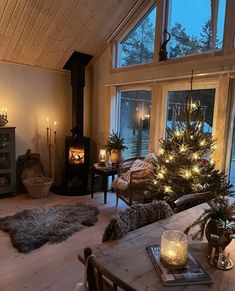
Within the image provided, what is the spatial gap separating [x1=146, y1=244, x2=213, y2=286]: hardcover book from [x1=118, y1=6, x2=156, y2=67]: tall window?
3592 mm

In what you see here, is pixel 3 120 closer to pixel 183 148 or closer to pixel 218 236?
pixel 183 148

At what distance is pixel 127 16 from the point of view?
14.1ft

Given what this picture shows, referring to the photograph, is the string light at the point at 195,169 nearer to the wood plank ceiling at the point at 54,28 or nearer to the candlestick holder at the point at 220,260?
the candlestick holder at the point at 220,260

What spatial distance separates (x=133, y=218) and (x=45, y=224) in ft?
6.63

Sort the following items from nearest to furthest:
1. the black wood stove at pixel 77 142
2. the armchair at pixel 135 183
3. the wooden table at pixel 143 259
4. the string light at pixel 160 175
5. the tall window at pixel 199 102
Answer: the wooden table at pixel 143 259 < the string light at pixel 160 175 < the tall window at pixel 199 102 < the armchair at pixel 135 183 < the black wood stove at pixel 77 142

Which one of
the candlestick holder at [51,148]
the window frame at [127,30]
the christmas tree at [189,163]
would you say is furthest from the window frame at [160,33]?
the candlestick holder at [51,148]

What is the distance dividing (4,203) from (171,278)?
11.9ft

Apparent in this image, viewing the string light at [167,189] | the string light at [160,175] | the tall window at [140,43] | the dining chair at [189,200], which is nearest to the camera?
the dining chair at [189,200]

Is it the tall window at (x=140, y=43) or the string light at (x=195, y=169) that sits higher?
the tall window at (x=140, y=43)

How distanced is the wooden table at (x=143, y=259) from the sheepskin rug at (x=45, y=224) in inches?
66.7

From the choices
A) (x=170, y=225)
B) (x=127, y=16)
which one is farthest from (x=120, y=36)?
(x=170, y=225)

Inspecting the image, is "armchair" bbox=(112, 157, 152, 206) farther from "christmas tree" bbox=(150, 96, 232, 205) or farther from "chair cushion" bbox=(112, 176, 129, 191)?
"christmas tree" bbox=(150, 96, 232, 205)

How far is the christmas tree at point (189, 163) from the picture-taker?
2795mm

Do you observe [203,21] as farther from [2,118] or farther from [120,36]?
[2,118]
